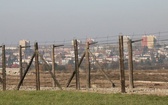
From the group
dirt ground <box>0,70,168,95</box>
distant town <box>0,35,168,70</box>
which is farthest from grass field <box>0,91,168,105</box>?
distant town <box>0,35,168,70</box>

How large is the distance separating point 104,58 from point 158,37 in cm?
678

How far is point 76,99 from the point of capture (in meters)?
14.0

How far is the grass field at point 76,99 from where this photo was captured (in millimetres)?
12695

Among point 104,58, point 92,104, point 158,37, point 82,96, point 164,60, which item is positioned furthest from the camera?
point 104,58

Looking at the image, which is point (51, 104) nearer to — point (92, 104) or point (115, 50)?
point (92, 104)

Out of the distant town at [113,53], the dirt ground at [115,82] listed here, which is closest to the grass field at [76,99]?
the dirt ground at [115,82]

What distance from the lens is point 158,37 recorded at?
66.1ft

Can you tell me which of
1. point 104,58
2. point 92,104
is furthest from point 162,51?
point 92,104

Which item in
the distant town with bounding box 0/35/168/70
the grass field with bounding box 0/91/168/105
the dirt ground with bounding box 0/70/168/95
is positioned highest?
the distant town with bounding box 0/35/168/70

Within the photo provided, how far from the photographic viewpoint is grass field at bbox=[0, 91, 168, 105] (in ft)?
41.7

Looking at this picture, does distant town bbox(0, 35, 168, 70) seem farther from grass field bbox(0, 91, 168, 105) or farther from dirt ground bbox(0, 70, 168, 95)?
grass field bbox(0, 91, 168, 105)

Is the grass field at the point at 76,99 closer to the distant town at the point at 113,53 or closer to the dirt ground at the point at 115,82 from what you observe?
the dirt ground at the point at 115,82

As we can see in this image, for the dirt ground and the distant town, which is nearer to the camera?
the dirt ground

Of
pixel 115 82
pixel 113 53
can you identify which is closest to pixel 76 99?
pixel 115 82
